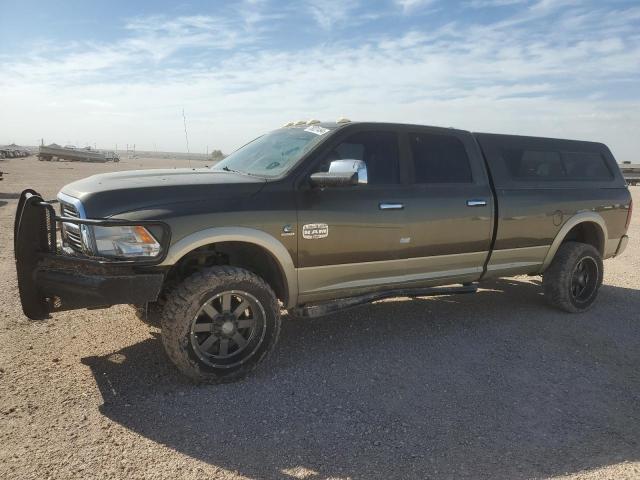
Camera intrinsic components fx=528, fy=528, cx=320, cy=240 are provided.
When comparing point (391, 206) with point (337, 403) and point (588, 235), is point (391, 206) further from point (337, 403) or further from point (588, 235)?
point (588, 235)

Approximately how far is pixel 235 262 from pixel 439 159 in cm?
224

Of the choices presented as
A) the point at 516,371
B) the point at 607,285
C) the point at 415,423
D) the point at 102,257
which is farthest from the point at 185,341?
the point at 607,285

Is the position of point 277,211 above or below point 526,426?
above

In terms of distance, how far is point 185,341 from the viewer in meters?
3.82

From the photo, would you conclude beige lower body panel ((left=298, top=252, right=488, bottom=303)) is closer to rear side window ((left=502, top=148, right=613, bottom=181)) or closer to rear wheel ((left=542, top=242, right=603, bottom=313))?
rear side window ((left=502, top=148, right=613, bottom=181))

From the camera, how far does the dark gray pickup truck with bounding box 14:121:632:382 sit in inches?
144

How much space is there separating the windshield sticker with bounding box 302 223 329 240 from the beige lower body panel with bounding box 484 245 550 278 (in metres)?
2.07

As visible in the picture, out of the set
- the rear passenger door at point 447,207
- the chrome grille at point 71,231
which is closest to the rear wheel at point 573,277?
the rear passenger door at point 447,207

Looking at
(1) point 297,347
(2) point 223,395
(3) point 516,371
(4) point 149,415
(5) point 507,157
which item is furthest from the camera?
(5) point 507,157

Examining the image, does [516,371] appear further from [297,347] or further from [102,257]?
[102,257]

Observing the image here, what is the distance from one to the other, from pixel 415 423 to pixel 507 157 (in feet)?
10.9

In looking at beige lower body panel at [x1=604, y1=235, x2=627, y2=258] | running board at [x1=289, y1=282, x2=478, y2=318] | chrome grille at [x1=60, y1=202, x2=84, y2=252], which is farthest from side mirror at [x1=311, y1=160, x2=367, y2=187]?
beige lower body panel at [x1=604, y1=235, x2=627, y2=258]

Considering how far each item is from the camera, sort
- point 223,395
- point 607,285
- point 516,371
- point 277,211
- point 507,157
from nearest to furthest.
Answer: point 223,395 → point 277,211 → point 516,371 → point 507,157 → point 607,285

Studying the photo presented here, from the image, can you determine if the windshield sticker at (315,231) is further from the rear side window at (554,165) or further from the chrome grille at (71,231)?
the rear side window at (554,165)
